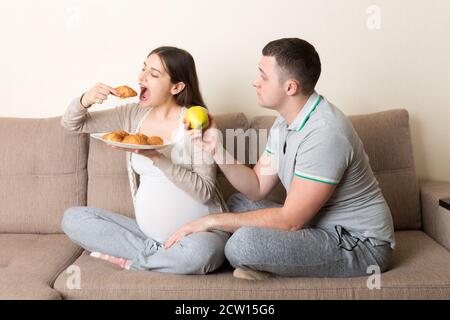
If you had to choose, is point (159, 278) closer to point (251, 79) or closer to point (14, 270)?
point (14, 270)

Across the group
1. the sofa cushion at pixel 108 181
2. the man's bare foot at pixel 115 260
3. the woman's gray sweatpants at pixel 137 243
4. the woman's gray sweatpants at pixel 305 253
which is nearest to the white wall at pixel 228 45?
the sofa cushion at pixel 108 181

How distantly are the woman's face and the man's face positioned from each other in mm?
364

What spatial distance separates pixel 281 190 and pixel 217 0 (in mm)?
866

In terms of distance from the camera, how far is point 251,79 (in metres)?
2.57

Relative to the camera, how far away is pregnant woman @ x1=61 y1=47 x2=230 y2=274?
77.5 inches

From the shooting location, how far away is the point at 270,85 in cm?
189

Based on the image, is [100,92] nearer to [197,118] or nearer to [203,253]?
[197,118]

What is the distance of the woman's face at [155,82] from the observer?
2092 millimetres

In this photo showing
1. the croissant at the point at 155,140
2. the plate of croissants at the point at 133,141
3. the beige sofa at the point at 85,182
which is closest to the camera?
the plate of croissants at the point at 133,141

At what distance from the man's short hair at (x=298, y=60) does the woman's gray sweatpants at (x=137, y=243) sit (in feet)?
1.87

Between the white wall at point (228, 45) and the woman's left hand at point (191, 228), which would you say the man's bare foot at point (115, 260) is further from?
the white wall at point (228, 45)

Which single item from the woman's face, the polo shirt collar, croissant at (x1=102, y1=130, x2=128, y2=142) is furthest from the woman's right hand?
the polo shirt collar

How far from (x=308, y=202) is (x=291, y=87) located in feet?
1.22
